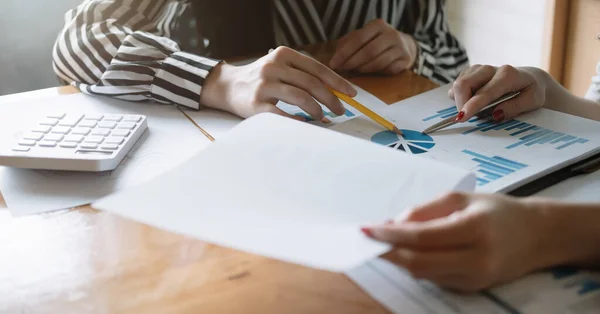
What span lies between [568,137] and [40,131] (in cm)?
59

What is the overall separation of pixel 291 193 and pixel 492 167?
232 millimetres

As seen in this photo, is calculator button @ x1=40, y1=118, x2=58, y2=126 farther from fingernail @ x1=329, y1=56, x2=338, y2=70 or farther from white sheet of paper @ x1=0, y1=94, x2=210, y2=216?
fingernail @ x1=329, y1=56, x2=338, y2=70

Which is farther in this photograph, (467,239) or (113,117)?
(113,117)

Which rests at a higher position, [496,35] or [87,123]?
[87,123]

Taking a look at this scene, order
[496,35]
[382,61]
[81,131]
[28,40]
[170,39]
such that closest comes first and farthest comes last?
[81,131] < [382,61] < [170,39] < [28,40] < [496,35]

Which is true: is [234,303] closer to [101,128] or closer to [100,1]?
[101,128]

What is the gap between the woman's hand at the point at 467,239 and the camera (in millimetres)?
418

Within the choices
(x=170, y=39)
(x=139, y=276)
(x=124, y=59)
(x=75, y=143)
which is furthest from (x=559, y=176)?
(x=170, y=39)

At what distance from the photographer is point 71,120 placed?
0.74m

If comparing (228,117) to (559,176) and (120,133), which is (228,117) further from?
(559,176)

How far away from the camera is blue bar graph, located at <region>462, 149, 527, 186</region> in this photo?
1.93ft

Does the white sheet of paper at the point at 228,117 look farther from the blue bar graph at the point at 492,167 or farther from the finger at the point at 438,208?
the finger at the point at 438,208

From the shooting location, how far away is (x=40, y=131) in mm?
704

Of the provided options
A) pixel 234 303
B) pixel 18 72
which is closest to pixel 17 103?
pixel 234 303
